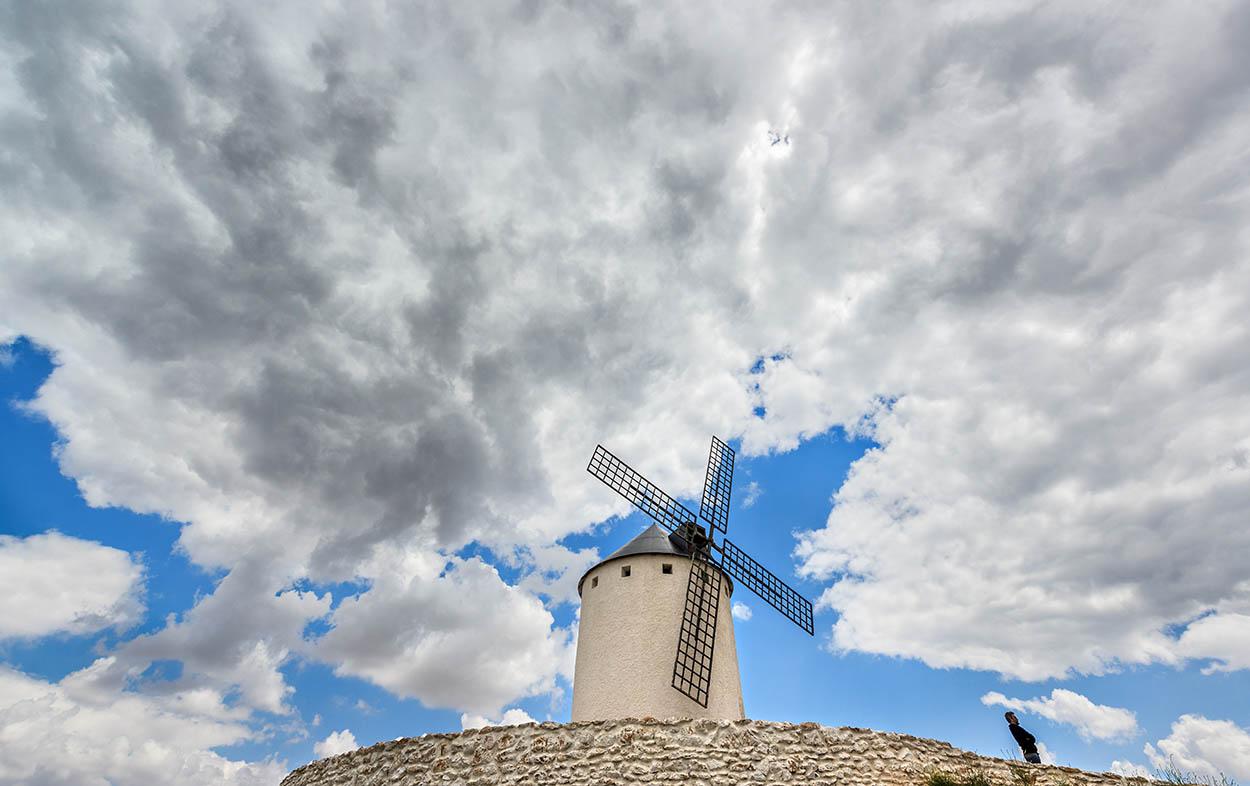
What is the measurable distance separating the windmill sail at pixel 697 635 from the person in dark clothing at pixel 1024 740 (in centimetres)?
599

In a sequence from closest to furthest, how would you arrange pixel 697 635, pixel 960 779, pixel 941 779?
pixel 941 779 < pixel 960 779 < pixel 697 635

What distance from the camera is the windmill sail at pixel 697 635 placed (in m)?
14.4

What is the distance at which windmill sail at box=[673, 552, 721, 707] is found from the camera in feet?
47.2

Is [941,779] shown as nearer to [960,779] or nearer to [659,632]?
[960,779]

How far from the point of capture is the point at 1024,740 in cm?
1055

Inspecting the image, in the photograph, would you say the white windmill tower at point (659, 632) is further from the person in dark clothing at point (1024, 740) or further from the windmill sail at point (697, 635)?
the person in dark clothing at point (1024, 740)

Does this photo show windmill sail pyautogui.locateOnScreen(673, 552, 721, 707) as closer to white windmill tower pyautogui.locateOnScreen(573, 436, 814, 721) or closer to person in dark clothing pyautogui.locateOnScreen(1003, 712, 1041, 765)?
white windmill tower pyautogui.locateOnScreen(573, 436, 814, 721)

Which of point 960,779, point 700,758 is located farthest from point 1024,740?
point 700,758

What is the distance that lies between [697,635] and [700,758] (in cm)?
541

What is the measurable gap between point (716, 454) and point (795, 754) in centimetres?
1215

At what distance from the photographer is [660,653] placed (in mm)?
14516

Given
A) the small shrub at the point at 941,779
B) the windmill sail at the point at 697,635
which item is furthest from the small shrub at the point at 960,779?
the windmill sail at the point at 697,635

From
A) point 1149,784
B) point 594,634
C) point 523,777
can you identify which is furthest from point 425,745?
point 1149,784

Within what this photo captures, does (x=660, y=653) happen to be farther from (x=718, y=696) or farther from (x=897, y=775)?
(x=897, y=775)
